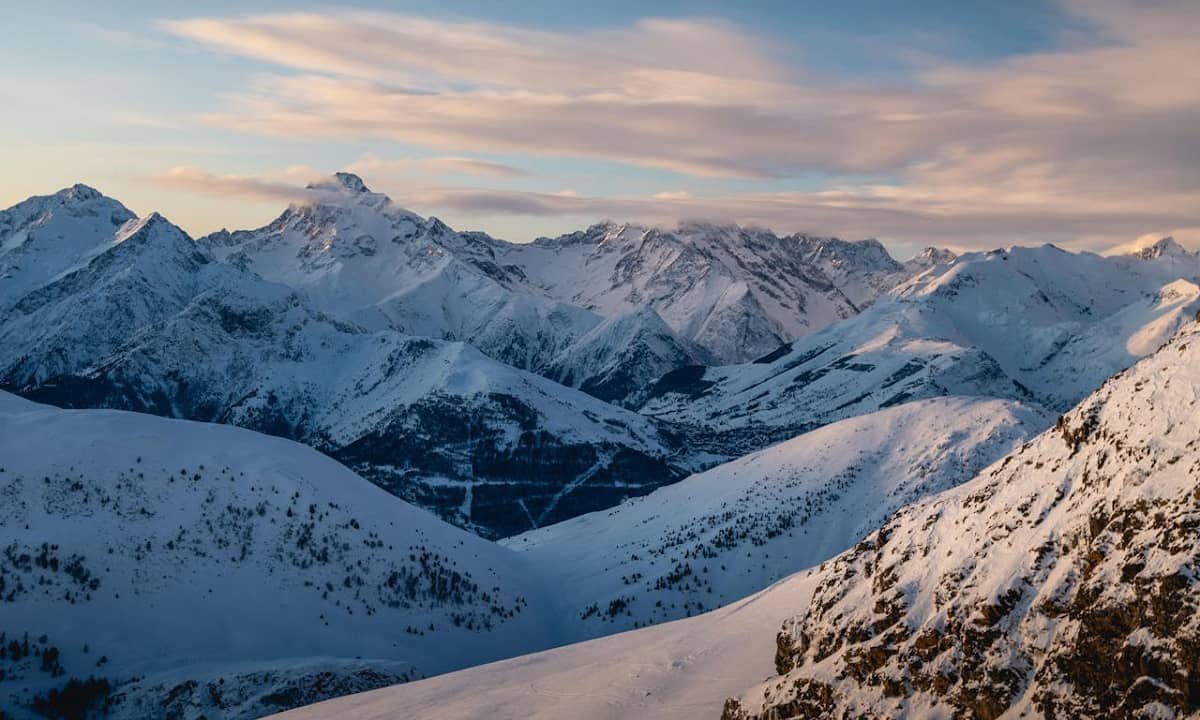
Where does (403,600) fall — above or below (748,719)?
below

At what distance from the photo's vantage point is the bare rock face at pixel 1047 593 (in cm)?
3266

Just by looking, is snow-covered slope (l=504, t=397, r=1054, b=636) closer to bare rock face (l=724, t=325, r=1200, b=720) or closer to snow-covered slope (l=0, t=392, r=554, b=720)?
snow-covered slope (l=0, t=392, r=554, b=720)

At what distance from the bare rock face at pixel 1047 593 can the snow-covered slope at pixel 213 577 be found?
1643 inches

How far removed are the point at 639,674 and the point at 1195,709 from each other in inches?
1164

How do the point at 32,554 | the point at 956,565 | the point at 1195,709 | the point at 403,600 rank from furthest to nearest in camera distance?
the point at 403,600 → the point at 32,554 → the point at 956,565 → the point at 1195,709

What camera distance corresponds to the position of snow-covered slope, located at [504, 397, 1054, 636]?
13038 cm

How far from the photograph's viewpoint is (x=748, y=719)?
1737 inches

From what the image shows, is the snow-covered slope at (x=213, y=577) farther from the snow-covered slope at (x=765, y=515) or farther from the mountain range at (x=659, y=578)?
the snow-covered slope at (x=765, y=515)

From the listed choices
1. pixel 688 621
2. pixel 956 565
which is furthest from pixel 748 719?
pixel 688 621

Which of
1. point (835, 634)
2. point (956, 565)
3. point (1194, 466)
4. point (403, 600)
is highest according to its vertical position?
point (1194, 466)

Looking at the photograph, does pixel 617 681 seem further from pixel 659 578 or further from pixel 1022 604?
pixel 659 578

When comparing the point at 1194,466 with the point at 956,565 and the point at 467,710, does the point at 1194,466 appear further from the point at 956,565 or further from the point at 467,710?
the point at 467,710

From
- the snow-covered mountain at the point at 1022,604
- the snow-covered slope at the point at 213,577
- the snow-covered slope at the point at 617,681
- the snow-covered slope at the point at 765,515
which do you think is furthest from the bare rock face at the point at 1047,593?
the snow-covered slope at the point at 765,515

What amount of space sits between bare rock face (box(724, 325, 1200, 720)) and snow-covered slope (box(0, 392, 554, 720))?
41.7m
